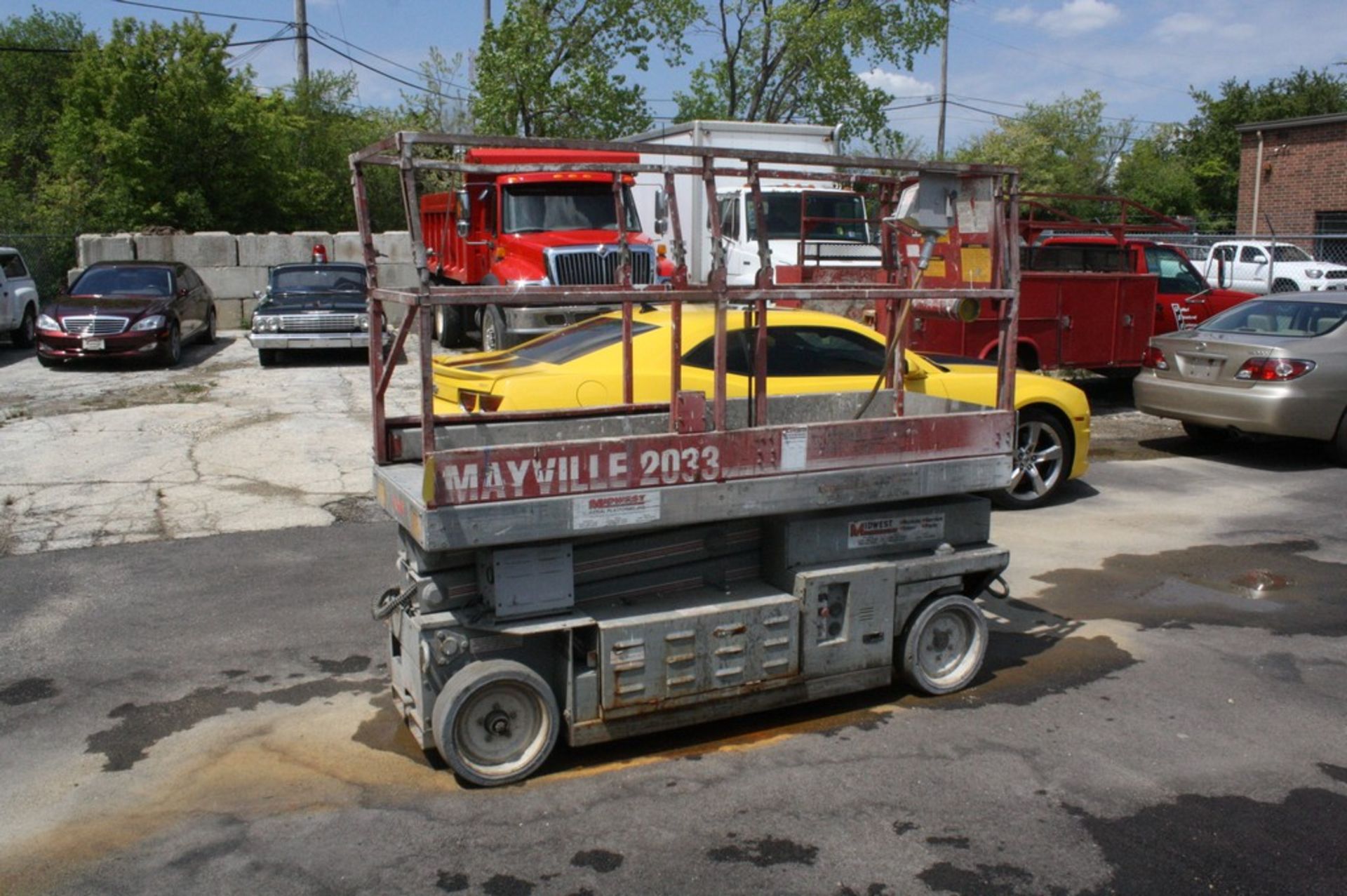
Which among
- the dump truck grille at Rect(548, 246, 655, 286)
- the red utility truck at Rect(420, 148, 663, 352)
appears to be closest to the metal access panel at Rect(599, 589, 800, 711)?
the red utility truck at Rect(420, 148, 663, 352)

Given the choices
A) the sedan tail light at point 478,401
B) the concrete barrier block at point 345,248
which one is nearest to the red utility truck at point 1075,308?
the sedan tail light at point 478,401

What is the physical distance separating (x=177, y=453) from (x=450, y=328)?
7.26m

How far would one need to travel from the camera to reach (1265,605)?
7.13m

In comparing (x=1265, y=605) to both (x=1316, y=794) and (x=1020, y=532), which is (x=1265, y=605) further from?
(x=1316, y=794)

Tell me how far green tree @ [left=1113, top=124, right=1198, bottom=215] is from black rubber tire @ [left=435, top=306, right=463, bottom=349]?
1137 inches

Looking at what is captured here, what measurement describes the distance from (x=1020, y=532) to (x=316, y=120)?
30117mm

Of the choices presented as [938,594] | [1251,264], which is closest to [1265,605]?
[938,594]

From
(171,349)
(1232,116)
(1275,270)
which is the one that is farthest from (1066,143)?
(171,349)

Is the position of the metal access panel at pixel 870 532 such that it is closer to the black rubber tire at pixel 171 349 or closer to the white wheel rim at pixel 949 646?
the white wheel rim at pixel 949 646

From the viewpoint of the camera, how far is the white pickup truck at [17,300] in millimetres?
18656

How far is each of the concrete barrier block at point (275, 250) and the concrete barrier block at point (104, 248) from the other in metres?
2.01

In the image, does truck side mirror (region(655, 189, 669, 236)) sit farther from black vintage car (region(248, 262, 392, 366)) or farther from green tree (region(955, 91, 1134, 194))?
green tree (region(955, 91, 1134, 194))

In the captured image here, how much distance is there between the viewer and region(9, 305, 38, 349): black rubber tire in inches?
760

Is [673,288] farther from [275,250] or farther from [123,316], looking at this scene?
[275,250]
